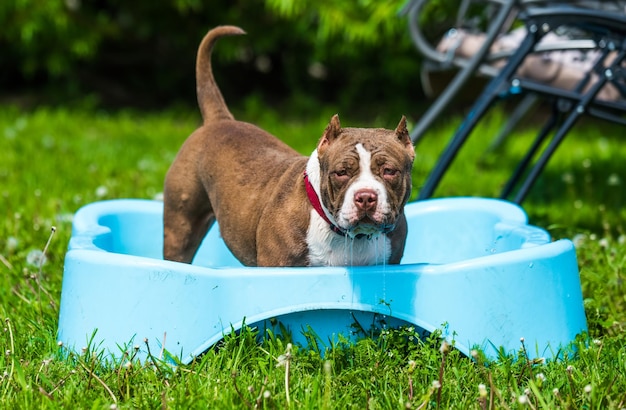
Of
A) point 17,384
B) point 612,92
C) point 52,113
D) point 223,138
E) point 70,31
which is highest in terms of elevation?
point 70,31

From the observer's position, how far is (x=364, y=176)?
7.70ft

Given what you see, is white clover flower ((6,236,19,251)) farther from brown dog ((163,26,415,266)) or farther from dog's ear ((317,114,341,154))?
dog's ear ((317,114,341,154))

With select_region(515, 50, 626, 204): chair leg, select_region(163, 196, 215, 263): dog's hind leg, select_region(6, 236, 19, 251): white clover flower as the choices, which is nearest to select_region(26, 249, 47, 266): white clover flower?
select_region(6, 236, 19, 251): white clover flower

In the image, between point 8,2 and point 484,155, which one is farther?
point 8,2

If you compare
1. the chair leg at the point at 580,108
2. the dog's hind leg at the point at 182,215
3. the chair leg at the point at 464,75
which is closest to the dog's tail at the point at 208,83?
the dog's hind leg at the point at 182,215

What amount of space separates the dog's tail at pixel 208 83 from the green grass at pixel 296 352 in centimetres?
81

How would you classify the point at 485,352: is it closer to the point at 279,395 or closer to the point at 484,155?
the point at 279,395

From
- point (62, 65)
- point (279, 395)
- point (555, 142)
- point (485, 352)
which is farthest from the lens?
point (62, 65)

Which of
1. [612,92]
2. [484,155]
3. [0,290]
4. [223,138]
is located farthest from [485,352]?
[484,155]

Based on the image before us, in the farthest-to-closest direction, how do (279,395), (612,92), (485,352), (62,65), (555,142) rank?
(62,65) → (612,92) → (555,142) → (485,352) → (279,395)

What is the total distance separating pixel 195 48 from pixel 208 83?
4973 mm

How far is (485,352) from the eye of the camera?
2.54 meters

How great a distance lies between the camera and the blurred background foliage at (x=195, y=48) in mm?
6980

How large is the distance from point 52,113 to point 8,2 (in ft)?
3.25
